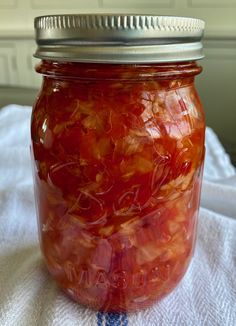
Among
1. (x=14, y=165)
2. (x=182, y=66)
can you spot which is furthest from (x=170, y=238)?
(x=14, y=165)

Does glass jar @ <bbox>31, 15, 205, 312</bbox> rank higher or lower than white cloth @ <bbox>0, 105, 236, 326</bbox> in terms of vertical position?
higher

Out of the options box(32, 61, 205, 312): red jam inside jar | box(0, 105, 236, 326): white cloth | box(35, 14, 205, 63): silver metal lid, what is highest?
box(35, 14, 205, 63): silver metal lid

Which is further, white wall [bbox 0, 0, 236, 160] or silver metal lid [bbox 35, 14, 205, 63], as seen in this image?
white wall [bbox 0, 0, 236, 160]

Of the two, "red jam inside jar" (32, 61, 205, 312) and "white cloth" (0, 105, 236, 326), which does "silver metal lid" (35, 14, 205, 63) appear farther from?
"white cloth" (0, 105, 236, 326)

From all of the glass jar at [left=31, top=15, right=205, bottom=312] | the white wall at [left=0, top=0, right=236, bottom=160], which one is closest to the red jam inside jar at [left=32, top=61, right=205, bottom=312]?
the glass jar at [left=31, top=15, right=205, bottom=312]

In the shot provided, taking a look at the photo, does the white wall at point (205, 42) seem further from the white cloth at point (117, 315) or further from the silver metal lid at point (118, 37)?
the silver metal lid at point (118, 37)

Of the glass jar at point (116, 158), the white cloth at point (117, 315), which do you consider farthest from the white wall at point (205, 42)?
the glass jar at point (116, 158)

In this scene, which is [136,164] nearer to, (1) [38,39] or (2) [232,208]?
(1) [38,39]

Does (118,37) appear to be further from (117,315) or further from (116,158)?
(117,315)
